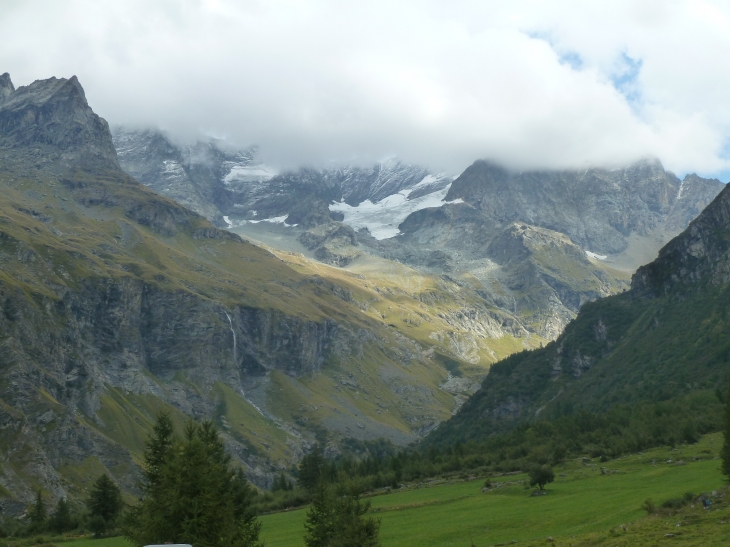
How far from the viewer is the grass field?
175ft

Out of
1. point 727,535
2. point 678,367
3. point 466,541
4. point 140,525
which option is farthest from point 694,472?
point 678,367

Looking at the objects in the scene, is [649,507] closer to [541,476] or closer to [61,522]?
[541,476]

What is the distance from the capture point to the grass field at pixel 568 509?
175 feet

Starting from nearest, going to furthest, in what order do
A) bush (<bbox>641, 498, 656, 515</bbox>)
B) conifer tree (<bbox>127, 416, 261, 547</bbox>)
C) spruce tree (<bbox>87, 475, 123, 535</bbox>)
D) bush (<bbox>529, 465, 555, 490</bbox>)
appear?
conifer tree (<bbox>127, 416, 261, 547</bbox>), bush (<bbox>641, 498, 656, 515</bbox>), bush (<bbox>529, 465, 555, 490</bbox>), spruce tree (<bbox>87, 475, 123, 535</bbox>)

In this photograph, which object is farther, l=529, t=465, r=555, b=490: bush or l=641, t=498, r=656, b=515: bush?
l=529, t=465, r=555, b=490: bush

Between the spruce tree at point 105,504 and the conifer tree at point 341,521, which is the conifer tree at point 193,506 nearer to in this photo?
the conifer tree at point 341,521

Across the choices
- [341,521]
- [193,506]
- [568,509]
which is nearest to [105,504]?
[341,521]

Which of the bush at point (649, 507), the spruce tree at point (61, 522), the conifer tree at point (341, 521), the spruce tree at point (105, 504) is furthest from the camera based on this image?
the spruce tree at point (105, 504)

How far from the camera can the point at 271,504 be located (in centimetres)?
13362

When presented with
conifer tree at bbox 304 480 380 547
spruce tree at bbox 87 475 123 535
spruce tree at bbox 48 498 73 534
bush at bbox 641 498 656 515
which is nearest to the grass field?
bush at bbox 641 498 656 515

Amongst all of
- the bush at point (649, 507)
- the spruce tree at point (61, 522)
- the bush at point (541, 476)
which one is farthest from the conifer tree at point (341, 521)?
the spruce tree at point (61, 522)

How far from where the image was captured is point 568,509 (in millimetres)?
72562

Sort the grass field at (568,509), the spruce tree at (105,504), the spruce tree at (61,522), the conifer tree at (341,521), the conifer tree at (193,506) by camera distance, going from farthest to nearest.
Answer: the spruce tree at (105,504)
the spruce tree at (61,522)
the conifer tree at (341,521)
the grass field at (568,509)
the conifer tree at (193,506)

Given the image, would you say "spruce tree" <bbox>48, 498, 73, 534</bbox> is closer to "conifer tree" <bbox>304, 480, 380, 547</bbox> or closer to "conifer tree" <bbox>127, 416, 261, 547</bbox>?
"conifer tree" <bbox>304, 480, 380, 547</bbox>
